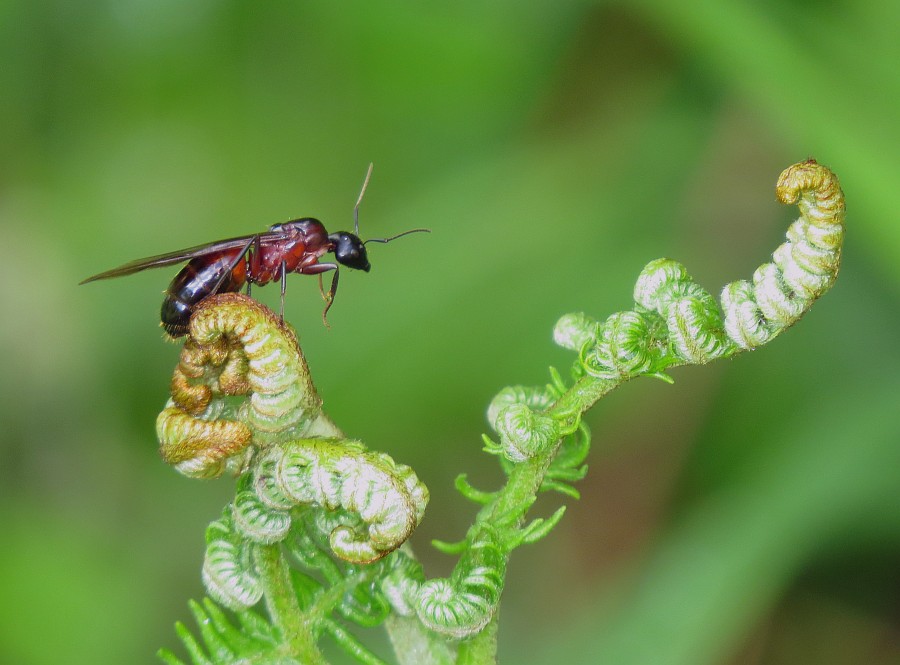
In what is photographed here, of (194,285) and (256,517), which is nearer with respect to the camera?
(256,517)

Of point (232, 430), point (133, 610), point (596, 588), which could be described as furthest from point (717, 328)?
point (133, 610)

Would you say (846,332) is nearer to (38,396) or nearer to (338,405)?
(338,405)

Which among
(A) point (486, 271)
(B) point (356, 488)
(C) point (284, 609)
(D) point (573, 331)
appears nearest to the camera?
(B) point (356, 488)

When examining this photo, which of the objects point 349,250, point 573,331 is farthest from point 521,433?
point 349,250

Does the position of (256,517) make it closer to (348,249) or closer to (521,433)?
(521,433)

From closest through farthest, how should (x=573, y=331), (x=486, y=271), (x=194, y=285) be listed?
(x=573, y=331) < (x=194, y=285) < (x=486, y=271)

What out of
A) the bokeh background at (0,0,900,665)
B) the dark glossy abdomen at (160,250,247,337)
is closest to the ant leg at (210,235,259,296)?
the dark glossy abdomen at (160,250,247,337)

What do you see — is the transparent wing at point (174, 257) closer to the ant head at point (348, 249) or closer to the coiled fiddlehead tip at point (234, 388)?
the ant head at point (348, 249)

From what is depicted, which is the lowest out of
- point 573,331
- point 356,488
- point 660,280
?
point 356,488
